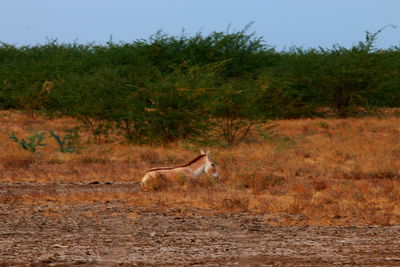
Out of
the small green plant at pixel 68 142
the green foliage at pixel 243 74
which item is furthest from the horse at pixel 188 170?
the green foliage at pixel 243 74

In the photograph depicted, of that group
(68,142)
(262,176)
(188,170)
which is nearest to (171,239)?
(188,170)

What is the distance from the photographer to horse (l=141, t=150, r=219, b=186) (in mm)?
12367

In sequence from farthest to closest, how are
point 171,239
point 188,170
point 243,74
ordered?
point 243,74 < point 188,170 < point 171,239

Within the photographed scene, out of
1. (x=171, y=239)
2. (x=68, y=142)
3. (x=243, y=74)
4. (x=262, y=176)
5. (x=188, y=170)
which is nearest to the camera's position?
(x=171, y=239)

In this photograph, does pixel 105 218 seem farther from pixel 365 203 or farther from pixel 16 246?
pixel 365 203

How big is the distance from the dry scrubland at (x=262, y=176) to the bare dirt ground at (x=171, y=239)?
50cm

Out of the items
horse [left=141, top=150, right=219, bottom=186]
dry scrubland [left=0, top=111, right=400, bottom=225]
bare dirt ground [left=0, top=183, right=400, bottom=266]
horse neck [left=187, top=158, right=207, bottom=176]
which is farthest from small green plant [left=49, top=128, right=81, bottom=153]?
bare dirt ground [left=0, top=183, right=400, bottom=266]

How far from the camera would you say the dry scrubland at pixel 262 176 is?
10.3 meters

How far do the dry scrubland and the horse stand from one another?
194 millimetres

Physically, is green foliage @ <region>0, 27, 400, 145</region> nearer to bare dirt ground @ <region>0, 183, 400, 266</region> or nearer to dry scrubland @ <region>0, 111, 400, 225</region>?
dry scrubland @ <region>0, 111, 400, 225</region>

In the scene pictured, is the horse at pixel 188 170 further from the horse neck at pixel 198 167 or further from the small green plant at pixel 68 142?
the small green plant at pixel 68 142

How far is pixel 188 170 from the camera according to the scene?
41.5 feet

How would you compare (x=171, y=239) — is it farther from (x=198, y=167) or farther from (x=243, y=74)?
(x=243, y=74)

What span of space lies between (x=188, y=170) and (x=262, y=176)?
1444 millimetres
